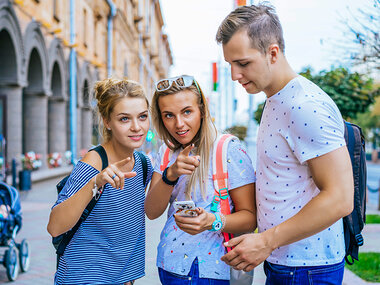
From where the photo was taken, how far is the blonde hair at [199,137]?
2.33 metres

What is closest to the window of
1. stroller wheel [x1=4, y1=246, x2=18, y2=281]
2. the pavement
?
the pavement

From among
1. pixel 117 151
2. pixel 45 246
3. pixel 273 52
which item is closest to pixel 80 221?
pixel 117 151

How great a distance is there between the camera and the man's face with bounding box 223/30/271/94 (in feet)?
6.15

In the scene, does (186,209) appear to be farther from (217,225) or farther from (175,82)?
(175,82)

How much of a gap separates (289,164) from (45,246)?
634 cm

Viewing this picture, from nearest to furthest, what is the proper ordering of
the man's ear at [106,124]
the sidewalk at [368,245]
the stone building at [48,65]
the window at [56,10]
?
the man's ear at [106,124] → the sidewalk at [368,245] → the stone building at [48,65] → the window at [56,10]

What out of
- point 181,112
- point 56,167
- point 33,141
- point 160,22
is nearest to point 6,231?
point 181,112

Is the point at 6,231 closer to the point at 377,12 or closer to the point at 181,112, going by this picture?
the point at 181,112

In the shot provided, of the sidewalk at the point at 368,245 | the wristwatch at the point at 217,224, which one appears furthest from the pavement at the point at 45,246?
the wristwatch at the point at 217,224

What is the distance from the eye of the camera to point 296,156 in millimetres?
1854

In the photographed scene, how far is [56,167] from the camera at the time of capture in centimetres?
2075

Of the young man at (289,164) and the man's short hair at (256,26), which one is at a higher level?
the man's short hair at (256,26)

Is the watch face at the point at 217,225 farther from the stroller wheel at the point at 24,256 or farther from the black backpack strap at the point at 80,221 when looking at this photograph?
the stroller wheel at the point at 24,256

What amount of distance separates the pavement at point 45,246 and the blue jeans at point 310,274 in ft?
8.32
